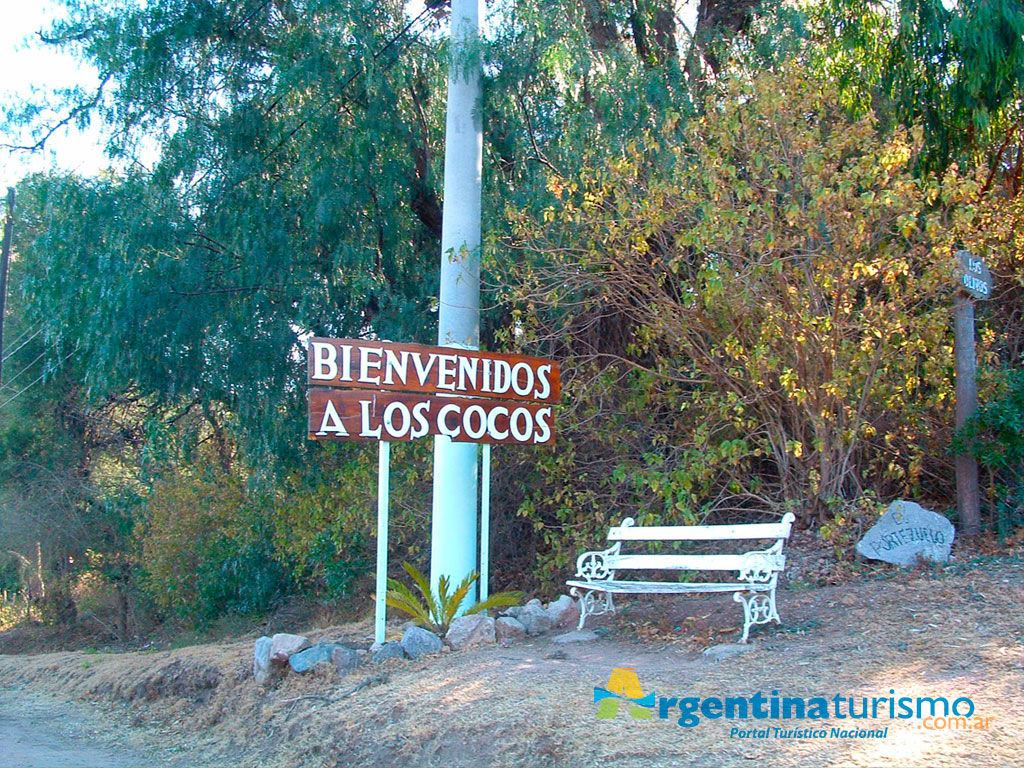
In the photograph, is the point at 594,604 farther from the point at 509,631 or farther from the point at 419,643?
the point at 419,643

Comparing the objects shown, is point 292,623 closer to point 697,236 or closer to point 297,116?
point 297,116

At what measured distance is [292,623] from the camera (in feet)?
54.0

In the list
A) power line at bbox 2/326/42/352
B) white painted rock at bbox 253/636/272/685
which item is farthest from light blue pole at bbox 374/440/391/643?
power line at bbox 2/326/42/352

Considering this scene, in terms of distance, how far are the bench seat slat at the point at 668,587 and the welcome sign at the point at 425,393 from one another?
193 cm

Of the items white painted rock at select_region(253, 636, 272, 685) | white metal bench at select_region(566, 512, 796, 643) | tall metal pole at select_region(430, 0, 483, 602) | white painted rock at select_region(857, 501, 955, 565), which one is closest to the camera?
white metal bench at select_region(566, 512, 796, 643)

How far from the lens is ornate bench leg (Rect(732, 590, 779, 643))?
25.3ft

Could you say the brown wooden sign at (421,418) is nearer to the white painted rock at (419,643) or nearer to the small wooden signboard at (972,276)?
the white painted rock at (419,643)

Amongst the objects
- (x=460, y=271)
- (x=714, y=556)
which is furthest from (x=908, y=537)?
(x=460, y=271)

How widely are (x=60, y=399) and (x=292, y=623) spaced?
9.04 m

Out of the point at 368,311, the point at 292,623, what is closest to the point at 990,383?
the point at 368,311

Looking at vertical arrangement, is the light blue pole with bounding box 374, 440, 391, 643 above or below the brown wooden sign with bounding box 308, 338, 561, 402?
below

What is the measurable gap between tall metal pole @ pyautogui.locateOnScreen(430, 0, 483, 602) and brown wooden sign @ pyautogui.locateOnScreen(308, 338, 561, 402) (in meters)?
0.71

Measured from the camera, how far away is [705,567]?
327 inches

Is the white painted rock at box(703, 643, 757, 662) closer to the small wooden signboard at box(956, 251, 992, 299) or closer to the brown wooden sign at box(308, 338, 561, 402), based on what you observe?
the brown wooden sign at box(308, 338, 561, 402)
